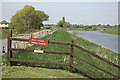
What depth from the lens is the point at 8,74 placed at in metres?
6.44

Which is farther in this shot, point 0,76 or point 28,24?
point 28,24

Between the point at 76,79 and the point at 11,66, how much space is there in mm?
3513

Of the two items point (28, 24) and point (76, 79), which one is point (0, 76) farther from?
point (28, 24)

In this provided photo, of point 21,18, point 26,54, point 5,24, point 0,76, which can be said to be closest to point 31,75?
point 0,76

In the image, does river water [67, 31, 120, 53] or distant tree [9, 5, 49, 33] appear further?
distant tree [9, 5, 49, 33]

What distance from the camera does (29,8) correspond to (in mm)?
64562

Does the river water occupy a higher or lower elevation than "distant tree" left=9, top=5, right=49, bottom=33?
lower

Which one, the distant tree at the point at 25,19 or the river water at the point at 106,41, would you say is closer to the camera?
the river water at the point at 106,41

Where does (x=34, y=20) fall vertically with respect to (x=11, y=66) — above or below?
above

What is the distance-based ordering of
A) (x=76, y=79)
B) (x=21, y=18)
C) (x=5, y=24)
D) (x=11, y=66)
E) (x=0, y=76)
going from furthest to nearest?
(x=5, y=24)
(x=21, y=18)
(x=11, y=66)
(x=76, y=79)
(x=0, y=76)

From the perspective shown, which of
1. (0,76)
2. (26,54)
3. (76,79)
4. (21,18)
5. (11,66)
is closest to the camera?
(0,76)

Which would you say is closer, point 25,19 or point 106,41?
point 106,41

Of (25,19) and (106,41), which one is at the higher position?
(25,19)

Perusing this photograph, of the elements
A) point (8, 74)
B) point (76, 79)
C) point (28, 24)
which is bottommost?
point (76, 79)
